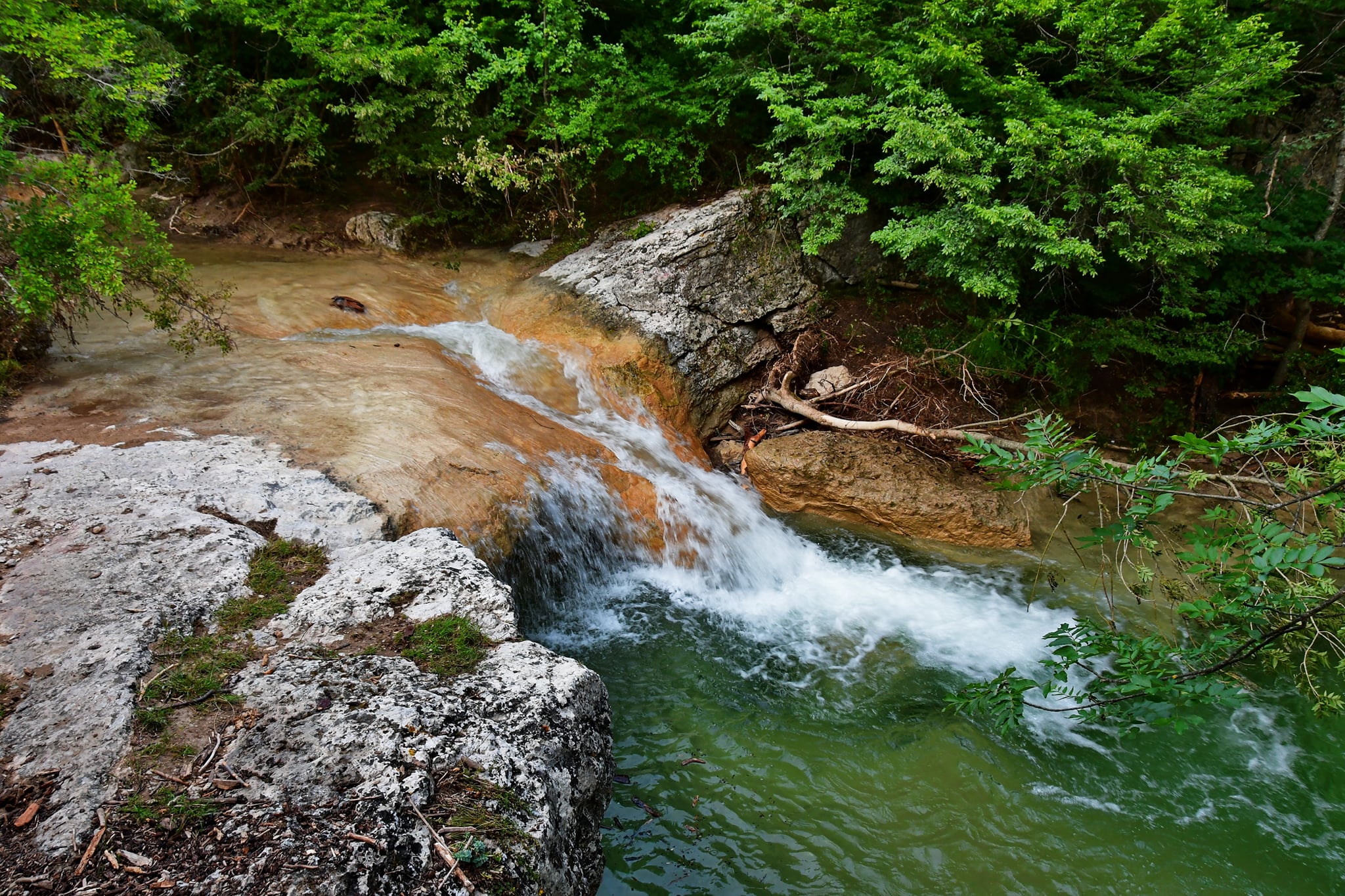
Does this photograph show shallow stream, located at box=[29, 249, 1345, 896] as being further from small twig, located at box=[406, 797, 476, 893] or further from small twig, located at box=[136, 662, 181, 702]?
small twig, located at box=[136, 662, 181, 702]

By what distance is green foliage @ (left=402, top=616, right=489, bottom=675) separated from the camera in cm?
322

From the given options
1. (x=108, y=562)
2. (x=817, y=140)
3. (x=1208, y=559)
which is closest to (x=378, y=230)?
(x=817, y=140)

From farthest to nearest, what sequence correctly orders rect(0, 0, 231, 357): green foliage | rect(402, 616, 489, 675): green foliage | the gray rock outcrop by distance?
the gray rock outcrop → rect(0, 0, 231, 357): green foliage → rect(402, 616, 489, 675): green foliage

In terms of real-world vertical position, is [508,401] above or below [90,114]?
below

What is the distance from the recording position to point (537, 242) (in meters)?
10.5

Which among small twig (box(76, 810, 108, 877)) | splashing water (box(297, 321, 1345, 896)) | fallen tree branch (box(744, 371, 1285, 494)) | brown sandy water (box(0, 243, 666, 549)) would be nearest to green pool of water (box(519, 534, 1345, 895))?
splashing water (box(297, 321, 1345, 896))

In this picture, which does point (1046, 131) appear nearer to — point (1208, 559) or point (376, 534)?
point (1208, 559)

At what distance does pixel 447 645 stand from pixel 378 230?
29.4ft

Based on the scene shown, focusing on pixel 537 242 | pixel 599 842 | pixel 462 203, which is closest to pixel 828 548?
pixel 599 842

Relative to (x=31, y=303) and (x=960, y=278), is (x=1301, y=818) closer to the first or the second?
(x=960, y=278)

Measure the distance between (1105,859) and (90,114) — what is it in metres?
10.8

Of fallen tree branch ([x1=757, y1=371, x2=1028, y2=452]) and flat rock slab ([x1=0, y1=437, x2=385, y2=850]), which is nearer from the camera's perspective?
flat rock slab ([x1=0, y1=437, x2=385, y2=850])

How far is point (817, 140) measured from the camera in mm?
8383

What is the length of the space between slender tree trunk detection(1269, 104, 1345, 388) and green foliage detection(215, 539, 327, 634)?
10.4m
